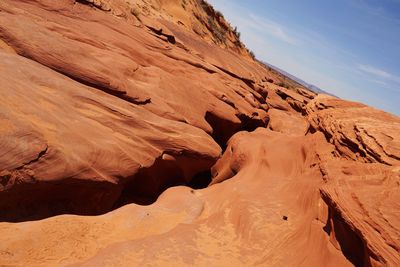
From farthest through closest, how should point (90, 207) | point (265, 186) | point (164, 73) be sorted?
1. point (164, 73)
2. point (265, 186)
3. point (90, 207)

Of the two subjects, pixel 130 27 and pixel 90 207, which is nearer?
pixel 90 207

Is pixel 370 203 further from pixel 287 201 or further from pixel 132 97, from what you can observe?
pixel 132 97

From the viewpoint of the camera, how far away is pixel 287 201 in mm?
7586

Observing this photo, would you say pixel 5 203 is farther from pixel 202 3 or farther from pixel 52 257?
pixel 202 3

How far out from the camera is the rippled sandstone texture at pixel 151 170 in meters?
5.36

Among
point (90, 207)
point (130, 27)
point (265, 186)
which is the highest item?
point (130, 27)

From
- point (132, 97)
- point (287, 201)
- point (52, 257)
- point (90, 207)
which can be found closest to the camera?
point (52, 257)

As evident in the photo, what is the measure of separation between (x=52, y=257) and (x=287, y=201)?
479cm

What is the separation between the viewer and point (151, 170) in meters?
8.17

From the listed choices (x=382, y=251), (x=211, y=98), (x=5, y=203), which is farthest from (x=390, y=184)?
(x=211, y=98)

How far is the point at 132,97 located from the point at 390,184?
247 inches

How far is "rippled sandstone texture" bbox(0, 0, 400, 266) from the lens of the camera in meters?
5.36

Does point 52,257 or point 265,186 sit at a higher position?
point 265,186

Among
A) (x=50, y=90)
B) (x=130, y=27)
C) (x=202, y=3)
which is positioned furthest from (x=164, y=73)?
(x=202, y=3)
